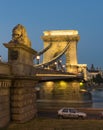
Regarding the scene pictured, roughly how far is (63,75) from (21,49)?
42.2 meters

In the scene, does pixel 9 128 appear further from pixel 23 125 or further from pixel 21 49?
pixel 21 49

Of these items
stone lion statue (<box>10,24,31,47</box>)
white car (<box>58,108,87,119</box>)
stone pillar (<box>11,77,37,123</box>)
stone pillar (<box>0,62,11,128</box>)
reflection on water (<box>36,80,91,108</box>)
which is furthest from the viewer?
reflection on water (<box>36,80,91,108</box>)

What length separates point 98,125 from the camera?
23.7m

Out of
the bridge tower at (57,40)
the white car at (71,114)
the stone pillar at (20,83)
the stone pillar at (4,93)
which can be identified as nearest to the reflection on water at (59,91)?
the bridge tower at (57,40)

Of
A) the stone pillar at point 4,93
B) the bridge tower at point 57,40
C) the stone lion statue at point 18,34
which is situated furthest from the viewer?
the bridge tower at point 57,40

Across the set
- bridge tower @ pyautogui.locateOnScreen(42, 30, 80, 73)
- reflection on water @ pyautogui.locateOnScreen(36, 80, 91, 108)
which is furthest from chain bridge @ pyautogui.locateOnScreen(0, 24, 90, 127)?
bridge tower @ pyautogui.locateOnScreen(42, 30, 80, 73)

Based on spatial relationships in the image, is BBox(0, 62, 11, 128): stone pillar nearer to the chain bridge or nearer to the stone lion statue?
the chain bridge

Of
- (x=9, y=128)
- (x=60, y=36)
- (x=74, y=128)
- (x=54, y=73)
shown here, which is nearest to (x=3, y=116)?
(x=9, y=128)

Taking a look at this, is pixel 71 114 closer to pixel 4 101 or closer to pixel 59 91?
pixel 4 101

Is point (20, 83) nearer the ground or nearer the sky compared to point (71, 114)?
nearer the sky

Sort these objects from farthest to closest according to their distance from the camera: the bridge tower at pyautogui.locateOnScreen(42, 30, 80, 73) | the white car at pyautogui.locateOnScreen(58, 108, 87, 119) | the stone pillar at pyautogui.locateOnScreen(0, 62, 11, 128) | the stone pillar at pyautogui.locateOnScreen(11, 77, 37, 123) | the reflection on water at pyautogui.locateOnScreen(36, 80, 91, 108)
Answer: the bridge tower at pyautogui.locateOnScreen(42, 30, 80, 73), the reflection on water at pyautogui.locateOnScreen(36, 80, 91, 108), the white car at pyautogui.locateOnScreen(58, 108, 87, 119), the stone pillar at pyautogui.locateOnScreen(11, 77, 37, 123), the stone pillar at pyautogui.locateOnScreen(0, 62, 11, 128)

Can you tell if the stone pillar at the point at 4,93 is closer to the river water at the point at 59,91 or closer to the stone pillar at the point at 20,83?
the stone pillar at the point at 20,83

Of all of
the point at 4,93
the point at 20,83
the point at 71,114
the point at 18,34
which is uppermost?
the point at 18,34

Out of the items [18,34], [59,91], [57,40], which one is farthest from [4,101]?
[57,40]
